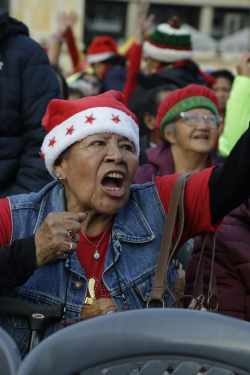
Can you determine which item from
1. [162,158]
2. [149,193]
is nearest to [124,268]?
[149,193]

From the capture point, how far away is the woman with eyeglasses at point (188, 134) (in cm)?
417

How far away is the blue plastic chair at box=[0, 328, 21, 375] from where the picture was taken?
138 cm

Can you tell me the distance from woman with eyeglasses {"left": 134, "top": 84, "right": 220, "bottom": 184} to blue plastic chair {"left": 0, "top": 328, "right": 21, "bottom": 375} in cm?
273

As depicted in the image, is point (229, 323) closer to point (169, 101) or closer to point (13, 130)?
point (13, 130)

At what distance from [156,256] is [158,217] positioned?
0.68 ft

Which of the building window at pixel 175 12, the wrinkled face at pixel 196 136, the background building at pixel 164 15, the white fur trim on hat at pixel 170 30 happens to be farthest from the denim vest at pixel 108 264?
the building window at pixel 175 12

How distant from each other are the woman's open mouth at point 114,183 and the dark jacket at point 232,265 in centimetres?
56

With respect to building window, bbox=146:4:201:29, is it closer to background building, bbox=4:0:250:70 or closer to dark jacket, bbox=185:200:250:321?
background building, bbox=4:0:250:70

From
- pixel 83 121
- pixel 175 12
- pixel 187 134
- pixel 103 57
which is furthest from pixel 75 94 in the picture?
pixel 175 12

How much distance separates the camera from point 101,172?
252 cm

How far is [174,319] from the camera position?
4.75 ft

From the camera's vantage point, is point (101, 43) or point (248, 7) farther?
point (248, 7)

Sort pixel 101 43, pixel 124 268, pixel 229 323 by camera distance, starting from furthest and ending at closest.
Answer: pixel 101 43, pixel 124 268, pixel 229 323

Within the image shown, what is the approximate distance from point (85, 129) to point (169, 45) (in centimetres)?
365
